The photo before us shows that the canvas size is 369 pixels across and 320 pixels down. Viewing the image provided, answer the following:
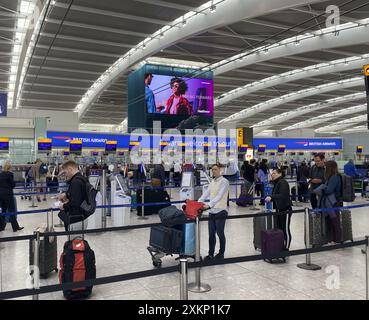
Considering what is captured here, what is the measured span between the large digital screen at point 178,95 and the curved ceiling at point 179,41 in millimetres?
1573

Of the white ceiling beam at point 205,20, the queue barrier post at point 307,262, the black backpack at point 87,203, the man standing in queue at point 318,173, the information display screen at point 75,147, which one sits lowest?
the queue barrier post at point 307,262

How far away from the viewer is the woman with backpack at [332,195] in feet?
20.8

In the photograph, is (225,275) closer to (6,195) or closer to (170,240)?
(170,240)

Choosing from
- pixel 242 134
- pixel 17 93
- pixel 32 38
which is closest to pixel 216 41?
pixel 242 134

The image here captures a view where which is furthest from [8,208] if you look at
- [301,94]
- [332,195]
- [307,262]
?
[301,94]

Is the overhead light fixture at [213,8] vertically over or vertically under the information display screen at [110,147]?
over

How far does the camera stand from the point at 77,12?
1683 centimetres

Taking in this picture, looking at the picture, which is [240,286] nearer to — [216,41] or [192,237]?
[192,237]

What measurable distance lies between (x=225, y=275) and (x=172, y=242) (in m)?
0.87

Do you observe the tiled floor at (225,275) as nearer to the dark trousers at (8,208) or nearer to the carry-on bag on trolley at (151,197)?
the dark trousers at (8,208)

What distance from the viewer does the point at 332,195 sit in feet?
20.9

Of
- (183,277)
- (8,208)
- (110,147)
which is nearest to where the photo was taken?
(183,277)

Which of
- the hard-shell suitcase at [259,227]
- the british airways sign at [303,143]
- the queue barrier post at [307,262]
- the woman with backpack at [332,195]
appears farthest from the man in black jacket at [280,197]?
the british airways sign at [303,143]

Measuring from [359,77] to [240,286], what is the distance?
107 ft
